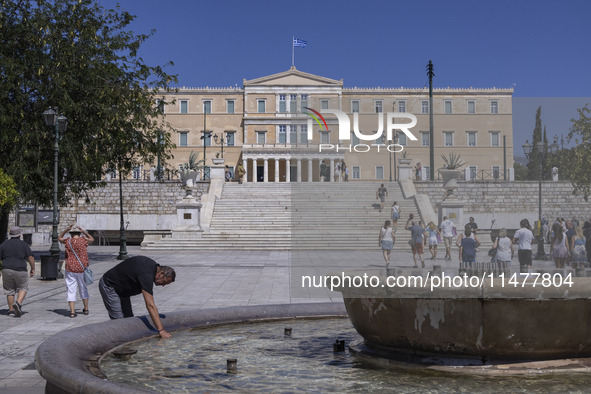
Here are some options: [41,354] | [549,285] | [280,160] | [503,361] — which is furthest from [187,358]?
[280,160]

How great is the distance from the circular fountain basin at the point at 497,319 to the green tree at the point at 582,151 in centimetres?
1756

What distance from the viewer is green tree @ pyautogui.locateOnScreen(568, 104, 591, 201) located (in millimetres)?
21719

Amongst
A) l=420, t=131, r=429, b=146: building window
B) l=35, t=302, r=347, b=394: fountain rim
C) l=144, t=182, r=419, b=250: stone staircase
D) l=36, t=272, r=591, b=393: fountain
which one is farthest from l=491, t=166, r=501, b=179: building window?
l=36, t=272, r=591, b=393: fountain

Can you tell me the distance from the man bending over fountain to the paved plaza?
0.98m

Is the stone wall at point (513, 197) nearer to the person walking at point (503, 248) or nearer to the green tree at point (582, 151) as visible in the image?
the green tree at point (582, 151)

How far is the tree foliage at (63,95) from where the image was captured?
18.7m

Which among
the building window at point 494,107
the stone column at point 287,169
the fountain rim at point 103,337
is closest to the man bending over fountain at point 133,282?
the fountain rim at point 103,337

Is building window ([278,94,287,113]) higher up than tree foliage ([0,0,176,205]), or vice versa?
building window ([278,94,287,113])

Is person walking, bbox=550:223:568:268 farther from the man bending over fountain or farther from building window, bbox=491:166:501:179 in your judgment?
building window, bbox=491:166:501:179

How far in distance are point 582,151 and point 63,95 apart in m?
18.4

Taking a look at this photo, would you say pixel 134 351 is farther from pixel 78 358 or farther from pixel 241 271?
pixel 241 271

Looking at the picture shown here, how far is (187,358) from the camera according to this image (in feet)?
18.9

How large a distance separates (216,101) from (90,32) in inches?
2087

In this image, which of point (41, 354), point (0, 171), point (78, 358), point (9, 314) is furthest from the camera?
point (0, 171)
